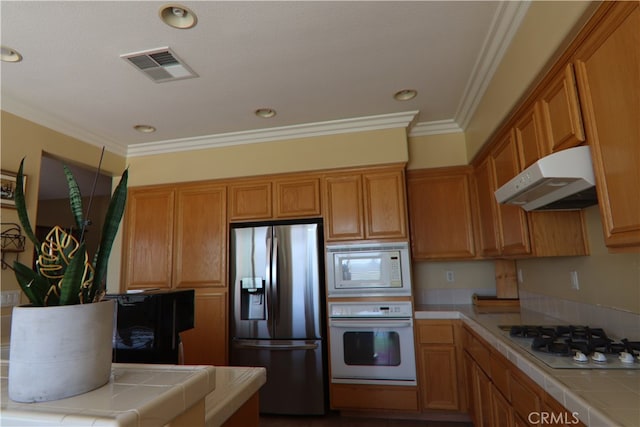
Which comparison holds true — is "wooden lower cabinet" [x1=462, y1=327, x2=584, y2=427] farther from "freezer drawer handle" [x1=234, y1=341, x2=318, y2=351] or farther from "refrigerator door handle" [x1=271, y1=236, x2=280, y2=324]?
"refrigerator door handle" [x1=271, y1=236, x2=280, y2=324]

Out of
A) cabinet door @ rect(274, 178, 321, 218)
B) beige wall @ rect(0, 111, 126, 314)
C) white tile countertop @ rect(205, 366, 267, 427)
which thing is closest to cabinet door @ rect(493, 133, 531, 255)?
cabinet door @ rect(274, 178, 321, 218)

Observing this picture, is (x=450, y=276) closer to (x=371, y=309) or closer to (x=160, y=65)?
(x=371, y=309)

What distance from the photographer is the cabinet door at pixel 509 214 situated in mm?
2191

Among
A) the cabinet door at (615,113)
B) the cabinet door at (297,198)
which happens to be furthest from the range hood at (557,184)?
the cabinet door at (297,198)

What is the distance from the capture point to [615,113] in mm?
1234

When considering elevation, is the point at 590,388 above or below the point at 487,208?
below

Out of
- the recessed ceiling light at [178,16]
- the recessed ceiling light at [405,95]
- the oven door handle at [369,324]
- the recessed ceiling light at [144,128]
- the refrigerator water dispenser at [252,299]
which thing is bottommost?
the oven door handle at [369,324]

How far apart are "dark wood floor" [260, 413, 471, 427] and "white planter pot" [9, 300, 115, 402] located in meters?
2.55

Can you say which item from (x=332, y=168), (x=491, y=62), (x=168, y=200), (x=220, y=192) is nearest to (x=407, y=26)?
(x=491, y=62)

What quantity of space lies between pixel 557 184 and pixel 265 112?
221 centimetres

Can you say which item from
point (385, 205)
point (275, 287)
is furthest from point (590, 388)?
point (275, 287)

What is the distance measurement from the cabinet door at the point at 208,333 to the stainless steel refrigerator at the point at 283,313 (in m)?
0.12

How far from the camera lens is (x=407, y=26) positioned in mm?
1959

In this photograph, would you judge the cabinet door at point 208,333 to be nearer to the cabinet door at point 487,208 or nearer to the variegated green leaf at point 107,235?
the cabinet door at point 487,208
